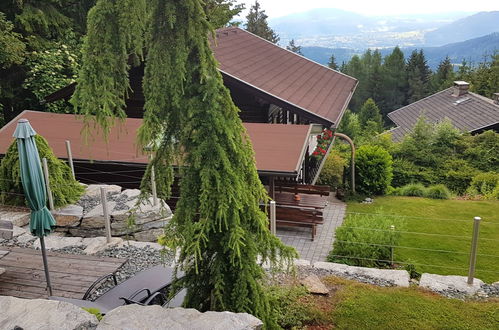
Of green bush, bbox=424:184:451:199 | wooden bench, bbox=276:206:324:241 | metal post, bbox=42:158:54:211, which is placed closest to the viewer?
metal post, bbox=42:158:54:211

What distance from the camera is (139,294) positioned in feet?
19.6

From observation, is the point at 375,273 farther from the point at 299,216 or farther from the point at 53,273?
the point at 53,273

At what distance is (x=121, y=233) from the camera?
372 inches

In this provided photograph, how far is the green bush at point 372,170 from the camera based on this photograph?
663 inches

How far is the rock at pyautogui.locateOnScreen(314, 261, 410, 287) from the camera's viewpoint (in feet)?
24.6

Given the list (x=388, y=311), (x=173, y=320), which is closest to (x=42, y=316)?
(x=173, y=320)

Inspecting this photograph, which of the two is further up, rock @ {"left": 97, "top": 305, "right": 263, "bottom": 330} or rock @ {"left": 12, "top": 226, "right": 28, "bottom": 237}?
rock @ {"left": 97, "top": 305, "right": 263, "bottom": 330}

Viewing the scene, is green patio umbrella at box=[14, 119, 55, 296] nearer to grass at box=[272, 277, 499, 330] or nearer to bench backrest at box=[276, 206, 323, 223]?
grass at box=[272, 277, 499, 330]

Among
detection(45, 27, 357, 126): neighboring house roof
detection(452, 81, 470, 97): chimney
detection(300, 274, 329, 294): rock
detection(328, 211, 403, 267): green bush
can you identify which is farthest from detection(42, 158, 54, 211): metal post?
detection(452, 81, 470, 97): chimney

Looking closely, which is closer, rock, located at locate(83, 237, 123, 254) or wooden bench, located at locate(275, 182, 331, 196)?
rock, located at locate(83, 237, 123, 254)

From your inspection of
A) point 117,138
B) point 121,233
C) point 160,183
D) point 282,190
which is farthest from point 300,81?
point 160,183

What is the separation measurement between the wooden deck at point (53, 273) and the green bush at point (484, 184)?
15.7m

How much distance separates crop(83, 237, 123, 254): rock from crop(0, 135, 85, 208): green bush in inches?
57.1

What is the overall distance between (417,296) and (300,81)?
1204 cm
